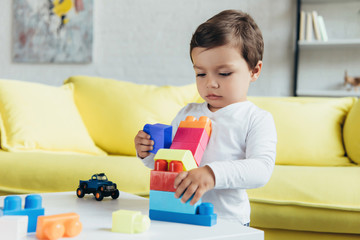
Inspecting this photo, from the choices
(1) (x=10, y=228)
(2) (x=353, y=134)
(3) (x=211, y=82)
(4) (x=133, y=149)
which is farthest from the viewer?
(4) (x=133, y=149)

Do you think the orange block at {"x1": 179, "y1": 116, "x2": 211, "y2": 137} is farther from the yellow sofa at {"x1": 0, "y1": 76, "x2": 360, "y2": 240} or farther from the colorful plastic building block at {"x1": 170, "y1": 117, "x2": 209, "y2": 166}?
the yellow sofa at {"x1": 0, "y1": 76, "x2": 360, "y2": 240}

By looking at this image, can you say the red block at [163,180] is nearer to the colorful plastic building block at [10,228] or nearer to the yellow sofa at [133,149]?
the colorful plastic building block at [10,228]

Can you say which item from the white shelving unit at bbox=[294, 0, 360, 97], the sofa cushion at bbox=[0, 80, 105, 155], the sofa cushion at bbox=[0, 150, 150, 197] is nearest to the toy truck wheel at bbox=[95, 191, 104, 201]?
the sofa cushion at bbox=[0, 150, 150, 197]

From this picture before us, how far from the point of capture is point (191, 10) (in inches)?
124

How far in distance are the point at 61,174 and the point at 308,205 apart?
3.00ft

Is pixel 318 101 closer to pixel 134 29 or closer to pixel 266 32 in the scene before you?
pixel 266 32

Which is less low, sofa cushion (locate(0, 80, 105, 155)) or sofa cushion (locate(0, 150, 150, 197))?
sofa cushion (locate(0, 80, 105, 155))

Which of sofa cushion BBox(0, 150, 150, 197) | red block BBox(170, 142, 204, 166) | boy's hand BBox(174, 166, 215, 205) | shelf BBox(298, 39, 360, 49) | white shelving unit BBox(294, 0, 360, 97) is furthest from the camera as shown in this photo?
white shelving unit BBox(294, 0, 360, 97)

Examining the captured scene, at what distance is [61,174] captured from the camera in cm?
166

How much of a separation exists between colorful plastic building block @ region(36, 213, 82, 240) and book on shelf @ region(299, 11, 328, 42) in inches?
104

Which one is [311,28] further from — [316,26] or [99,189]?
[99,189]

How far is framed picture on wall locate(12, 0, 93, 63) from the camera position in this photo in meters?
3.33

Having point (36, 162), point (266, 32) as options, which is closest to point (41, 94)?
point (36, 162)

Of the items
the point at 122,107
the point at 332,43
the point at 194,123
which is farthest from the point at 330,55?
the point at 194,123
